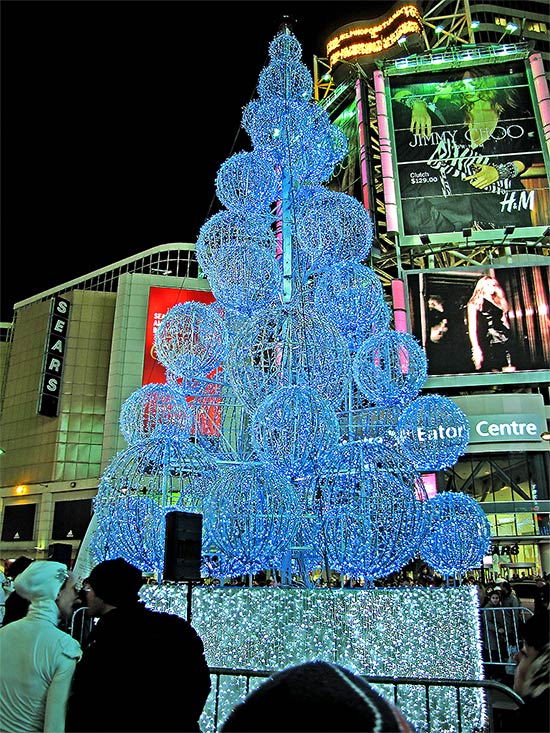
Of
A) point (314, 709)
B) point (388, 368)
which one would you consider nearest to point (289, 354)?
point (388, 368)

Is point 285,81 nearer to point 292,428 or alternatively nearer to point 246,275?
point 246,275

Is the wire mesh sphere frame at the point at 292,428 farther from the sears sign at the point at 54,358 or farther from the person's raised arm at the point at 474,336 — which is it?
the sears sign at the point at 54,358

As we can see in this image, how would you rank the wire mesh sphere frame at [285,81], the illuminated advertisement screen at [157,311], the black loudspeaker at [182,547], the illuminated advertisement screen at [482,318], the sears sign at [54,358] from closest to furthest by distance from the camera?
the black loudspeaker at [182,547], the wire mesh sphere frame at [285,81], the illuminated advertisement screen at [482,318], the illuminated advertisement screen at [157,311], the sears sign at [54,358]

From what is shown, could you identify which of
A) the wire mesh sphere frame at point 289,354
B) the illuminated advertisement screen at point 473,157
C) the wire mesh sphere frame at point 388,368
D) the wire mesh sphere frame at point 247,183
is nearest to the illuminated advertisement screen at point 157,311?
the illuminated advertisement screen at point 473,157

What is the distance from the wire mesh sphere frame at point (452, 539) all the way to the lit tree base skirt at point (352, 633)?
3.51 ft

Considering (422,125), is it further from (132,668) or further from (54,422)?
(132,668)

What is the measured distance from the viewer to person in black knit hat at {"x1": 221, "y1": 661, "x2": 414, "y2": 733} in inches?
30.3

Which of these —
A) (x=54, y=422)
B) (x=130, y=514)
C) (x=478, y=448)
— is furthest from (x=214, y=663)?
(x=54, y=422)

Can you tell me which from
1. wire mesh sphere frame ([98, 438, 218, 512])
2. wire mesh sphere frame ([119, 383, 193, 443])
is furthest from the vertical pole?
wire mesh sphere frame ([98, 438, 218, 512])

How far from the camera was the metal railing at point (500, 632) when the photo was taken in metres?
8.41

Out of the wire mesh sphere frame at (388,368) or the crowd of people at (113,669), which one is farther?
the wire mesh sphere frame at (388,368)

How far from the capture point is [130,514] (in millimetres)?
5734

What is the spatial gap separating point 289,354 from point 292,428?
1.28 meters

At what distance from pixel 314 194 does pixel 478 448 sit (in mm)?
16717
